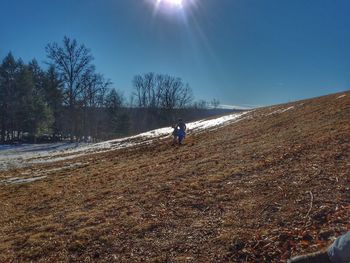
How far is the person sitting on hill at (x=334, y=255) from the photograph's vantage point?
11.3ft

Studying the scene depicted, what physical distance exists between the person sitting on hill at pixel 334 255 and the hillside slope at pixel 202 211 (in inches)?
17.1

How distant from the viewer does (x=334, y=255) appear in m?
3.59

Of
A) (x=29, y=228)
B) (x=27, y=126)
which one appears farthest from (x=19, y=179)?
(x=27, y=126)

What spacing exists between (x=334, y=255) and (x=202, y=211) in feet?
10.2

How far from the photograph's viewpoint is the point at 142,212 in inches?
276

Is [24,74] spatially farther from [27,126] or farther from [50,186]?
[50,186]

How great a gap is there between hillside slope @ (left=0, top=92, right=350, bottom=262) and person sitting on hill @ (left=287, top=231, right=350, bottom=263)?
1.43 feet

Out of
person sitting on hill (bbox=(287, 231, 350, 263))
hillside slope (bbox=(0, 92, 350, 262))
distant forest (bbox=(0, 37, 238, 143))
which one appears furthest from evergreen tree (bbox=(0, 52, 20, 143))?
person sitting on hill (bbox=(287, 231, 350, 263))

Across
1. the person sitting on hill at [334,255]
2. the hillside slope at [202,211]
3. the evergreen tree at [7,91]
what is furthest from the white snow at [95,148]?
the evergreen tree at [7,91]

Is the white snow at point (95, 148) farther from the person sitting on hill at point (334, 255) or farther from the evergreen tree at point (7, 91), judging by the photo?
the evergreen tree at point (7, 91)

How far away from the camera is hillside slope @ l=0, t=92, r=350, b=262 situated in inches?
195

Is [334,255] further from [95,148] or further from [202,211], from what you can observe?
[95,148]

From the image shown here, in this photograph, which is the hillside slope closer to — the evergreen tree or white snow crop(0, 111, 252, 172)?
white snow crop(0, 111, 252, 172)

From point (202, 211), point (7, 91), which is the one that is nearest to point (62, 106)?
point (7, 91)
